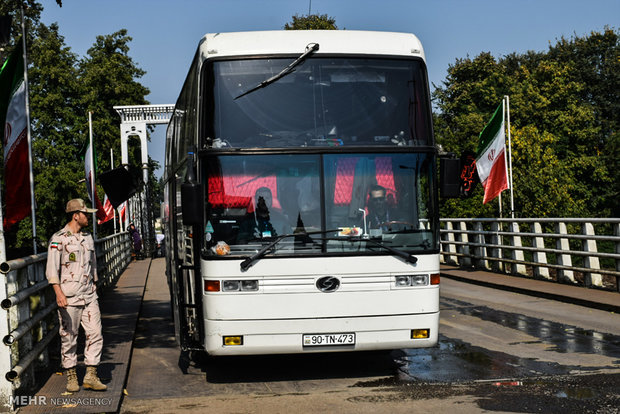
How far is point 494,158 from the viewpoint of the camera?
69.9 ft

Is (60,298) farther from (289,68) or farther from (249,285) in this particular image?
(289,68)

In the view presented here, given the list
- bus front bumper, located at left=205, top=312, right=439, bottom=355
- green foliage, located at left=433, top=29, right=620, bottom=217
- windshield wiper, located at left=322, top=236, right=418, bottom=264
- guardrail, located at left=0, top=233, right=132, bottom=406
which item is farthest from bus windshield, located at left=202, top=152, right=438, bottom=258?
green foliage, located at left=433, top=29, right=620, bottom=217

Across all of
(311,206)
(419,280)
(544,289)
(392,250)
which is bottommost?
(544,289)

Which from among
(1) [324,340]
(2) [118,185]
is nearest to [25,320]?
(1) [324,340]

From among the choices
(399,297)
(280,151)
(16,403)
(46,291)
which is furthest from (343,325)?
(46,291)

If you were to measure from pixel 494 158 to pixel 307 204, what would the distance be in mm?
13626

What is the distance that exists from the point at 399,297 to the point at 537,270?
37.3 feet

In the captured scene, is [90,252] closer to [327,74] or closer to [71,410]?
[71,410]

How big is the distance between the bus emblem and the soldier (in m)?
2.18

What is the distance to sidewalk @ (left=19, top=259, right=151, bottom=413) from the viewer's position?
296 inches

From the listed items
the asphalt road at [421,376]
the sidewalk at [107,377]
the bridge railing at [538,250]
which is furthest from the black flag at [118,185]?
the bridge railing at [538,250]

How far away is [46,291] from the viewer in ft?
33.6

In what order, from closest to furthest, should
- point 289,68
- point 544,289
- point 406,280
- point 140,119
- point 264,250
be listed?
point 264,250, point 406,280, point 289,68, point 544,289, point 140,119

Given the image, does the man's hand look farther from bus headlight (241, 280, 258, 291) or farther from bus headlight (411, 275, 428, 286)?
bus headlight (411, 275, 428, 286)
